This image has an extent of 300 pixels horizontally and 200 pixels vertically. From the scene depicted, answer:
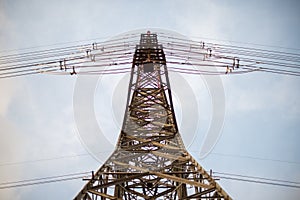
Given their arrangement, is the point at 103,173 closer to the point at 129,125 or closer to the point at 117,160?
the point at 117,160

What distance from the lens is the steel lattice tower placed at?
23.4 ft

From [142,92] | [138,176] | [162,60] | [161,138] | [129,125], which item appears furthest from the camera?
[162,60]

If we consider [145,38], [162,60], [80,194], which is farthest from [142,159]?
[145,38]

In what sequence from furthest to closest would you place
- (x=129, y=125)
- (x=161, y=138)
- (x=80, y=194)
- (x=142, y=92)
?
(x=142, y=92)
(x=129, y=125)
(x=161, y=138)
(x=80, y=194)

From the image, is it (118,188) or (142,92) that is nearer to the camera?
(118,188)

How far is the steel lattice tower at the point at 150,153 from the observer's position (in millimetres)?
7117

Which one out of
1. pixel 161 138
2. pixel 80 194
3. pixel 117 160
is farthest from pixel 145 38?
pixel 80 194

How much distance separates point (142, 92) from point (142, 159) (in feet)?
17.3

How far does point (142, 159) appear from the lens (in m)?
10.5

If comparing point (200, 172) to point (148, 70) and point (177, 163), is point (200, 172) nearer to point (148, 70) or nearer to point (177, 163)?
point (177, 163)

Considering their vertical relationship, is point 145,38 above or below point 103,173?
above

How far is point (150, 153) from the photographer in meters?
9.98

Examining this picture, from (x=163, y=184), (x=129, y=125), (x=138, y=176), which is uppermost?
(x=129, y=125)

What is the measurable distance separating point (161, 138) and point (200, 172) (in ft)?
10.7
